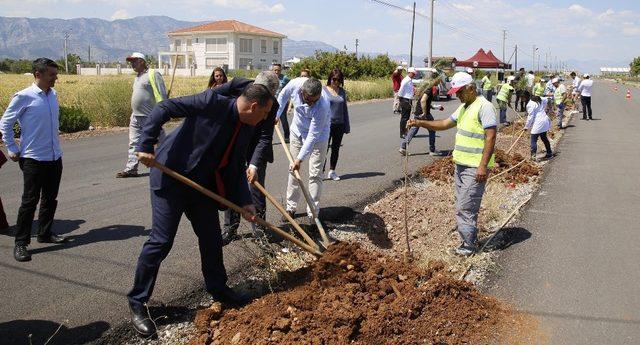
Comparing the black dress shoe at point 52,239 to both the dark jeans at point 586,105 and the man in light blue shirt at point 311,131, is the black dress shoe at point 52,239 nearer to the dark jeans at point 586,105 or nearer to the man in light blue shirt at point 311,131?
the man in light blue shirt at point 311,131

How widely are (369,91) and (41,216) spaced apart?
87.0 feet

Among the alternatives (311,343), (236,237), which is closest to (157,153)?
(311,343)

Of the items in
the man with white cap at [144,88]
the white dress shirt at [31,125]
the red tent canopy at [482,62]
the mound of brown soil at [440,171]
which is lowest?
the mound of brown soil at [440,171]

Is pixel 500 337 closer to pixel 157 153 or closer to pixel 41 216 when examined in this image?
pixel 157 153

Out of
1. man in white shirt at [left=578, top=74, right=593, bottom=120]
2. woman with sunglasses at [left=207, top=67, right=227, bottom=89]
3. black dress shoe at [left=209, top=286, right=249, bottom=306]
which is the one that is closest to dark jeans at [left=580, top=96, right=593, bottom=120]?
man in white shirt at [left=578, top=74, right=593, bottom=120]

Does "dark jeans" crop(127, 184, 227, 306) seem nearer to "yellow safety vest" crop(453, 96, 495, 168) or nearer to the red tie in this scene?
the red tie

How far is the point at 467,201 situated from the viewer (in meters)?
5.20

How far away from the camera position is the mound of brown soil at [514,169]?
29.9 ft

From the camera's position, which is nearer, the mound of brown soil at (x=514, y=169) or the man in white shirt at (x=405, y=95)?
the mound of brown soil at (x=514, y=169)

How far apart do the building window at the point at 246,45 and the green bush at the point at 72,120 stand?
63.7 meters

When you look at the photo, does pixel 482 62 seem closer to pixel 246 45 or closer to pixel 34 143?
pixel 34 143

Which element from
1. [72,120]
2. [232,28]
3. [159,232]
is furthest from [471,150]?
[232,28]

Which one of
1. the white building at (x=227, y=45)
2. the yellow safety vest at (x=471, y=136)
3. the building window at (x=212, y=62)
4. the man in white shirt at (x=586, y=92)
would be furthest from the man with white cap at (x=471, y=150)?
the building window at (x=212, y=62)

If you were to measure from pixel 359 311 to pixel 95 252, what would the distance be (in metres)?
2.88
